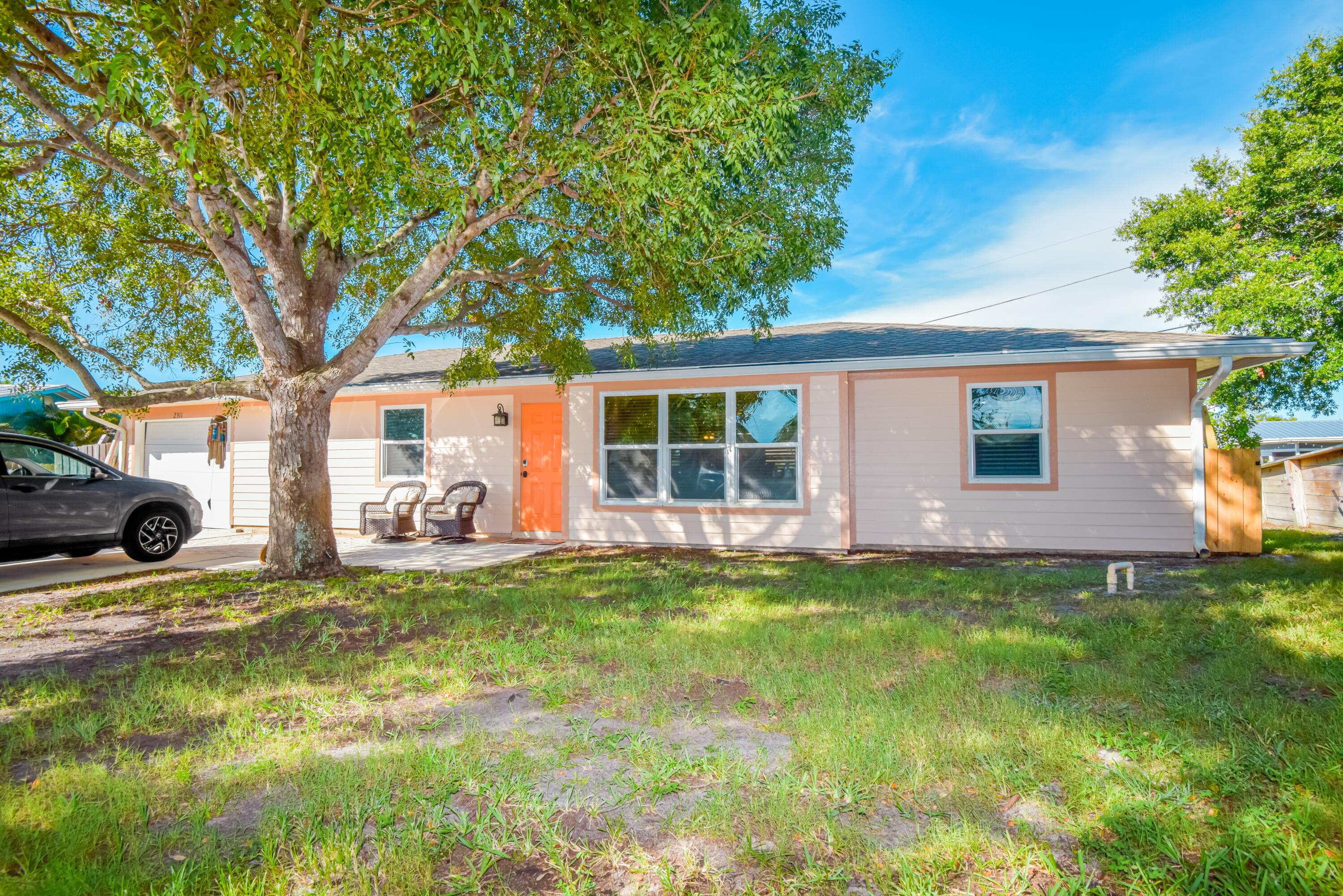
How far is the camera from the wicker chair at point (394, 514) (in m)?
10.8

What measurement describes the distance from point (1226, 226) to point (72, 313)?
23.9 metres

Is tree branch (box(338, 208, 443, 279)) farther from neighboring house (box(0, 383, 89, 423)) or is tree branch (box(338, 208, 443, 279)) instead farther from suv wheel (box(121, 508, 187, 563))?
neighboring house (box(0, 383, 89, 423))

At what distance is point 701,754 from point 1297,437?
1329 inches

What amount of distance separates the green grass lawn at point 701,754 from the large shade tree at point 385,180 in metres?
3.41

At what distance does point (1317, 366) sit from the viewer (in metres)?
15.2

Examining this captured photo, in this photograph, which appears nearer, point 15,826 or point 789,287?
point 15,826

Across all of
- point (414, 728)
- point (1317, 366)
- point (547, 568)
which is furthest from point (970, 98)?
point (414, 728)

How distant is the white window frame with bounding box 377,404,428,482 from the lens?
11.4 metres

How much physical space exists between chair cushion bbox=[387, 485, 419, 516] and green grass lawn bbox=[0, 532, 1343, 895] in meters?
5.59

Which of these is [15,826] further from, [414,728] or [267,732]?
[414,728]

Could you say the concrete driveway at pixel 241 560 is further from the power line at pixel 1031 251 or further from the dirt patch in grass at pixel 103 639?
the power line at pixel 1031 251

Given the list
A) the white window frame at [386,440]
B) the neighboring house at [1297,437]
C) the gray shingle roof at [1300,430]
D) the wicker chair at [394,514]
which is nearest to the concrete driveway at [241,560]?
the wicker chair at [394,514]

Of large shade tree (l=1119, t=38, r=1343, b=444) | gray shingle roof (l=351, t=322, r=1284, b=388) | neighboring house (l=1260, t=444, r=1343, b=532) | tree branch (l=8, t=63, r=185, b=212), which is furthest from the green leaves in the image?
large shade tree (l=1119, t=38, r=1343, b=444)

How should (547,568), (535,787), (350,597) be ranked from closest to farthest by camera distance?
1. (535,787)
2. (350,597)
3. (547,568)
